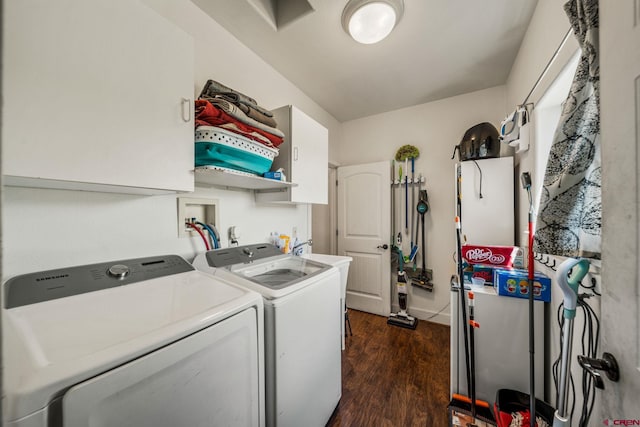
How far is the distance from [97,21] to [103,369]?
1122mm

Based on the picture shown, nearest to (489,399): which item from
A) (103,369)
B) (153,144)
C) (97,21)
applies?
(103,369)

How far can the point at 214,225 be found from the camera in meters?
1.68

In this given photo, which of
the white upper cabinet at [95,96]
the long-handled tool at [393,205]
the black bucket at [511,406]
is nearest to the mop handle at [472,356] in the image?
the black bucket at [511,406]

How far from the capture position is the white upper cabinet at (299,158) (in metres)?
1.84

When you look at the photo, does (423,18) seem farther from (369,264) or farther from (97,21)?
(369,264)

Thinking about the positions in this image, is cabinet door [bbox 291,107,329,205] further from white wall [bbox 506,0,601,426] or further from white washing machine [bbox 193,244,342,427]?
white wall [bbox 506,0,601,426]

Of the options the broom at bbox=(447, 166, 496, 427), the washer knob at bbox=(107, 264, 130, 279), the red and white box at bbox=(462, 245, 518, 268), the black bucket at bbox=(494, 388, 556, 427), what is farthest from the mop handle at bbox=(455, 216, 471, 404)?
the washer knob at bbox=(107, 264, 130, 279)

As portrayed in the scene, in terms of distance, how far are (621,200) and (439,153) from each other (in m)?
2.39

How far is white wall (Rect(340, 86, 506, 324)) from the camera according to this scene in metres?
2.71

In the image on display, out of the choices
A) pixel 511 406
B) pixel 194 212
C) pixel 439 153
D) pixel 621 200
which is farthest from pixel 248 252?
pixel 439 153

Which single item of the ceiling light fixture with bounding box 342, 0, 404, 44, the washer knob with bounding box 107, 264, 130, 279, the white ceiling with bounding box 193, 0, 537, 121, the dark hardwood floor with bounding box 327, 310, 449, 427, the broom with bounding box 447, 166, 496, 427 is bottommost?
the dark hardwood floor with bounding box 327, 310, 449, 427

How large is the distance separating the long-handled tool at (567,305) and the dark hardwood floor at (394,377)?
2.50 ft

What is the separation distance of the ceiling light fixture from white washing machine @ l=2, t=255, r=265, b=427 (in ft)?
5.80

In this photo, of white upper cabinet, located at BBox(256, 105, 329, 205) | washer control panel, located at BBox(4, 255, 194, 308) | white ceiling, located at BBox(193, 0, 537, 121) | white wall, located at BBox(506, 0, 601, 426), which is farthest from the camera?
white upper cabinet, located at BBox(256, 105, 329, 205)
